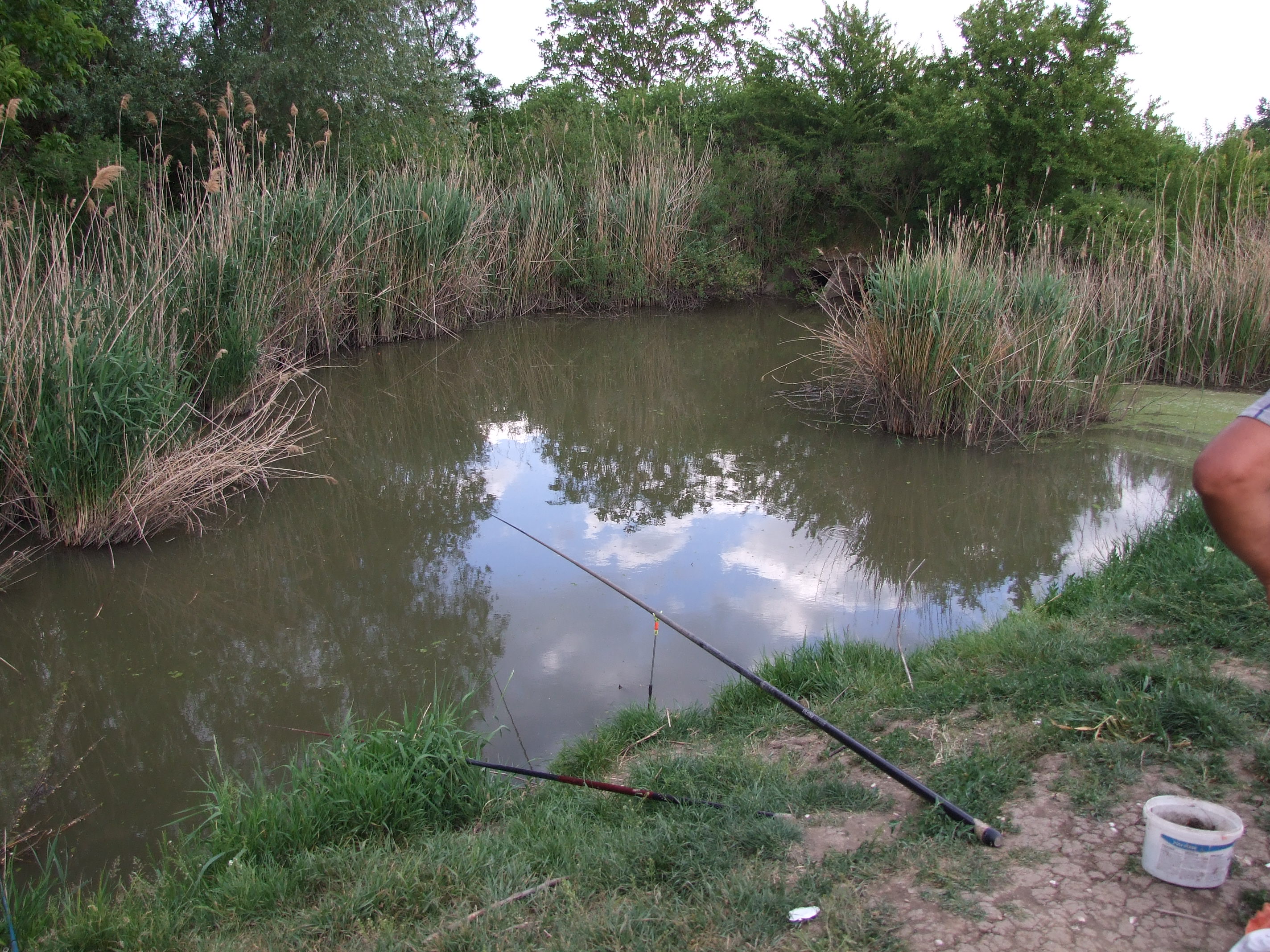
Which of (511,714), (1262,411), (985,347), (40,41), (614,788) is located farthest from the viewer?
A: (40,41)

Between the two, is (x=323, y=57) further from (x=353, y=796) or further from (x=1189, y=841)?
(x=1189, y=841)

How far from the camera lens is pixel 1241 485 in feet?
5.58

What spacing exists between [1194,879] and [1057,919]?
12.8 inches

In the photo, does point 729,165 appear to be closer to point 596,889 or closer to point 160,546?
point 160,546

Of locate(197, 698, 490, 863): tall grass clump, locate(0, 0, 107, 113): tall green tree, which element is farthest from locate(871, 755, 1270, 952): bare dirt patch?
Result: locate(0, 0, 107, 113): tall green tree

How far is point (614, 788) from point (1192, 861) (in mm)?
1465

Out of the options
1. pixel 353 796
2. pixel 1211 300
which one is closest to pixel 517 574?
pixel 353 796

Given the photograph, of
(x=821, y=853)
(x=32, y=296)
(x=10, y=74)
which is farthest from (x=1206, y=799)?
(x=10, y=74)

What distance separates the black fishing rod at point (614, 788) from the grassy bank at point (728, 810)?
0.04m

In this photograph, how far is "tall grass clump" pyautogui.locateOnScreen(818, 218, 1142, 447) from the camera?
6.80 meters

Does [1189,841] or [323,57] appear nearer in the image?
[1189,841]

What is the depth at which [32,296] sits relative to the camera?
5.20m

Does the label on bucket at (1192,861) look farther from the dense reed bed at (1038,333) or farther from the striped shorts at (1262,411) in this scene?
the dense reed bed at (1038,333)

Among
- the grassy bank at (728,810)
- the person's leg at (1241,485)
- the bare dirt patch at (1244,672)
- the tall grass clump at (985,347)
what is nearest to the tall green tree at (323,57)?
the tall grass clump at (985,347)
